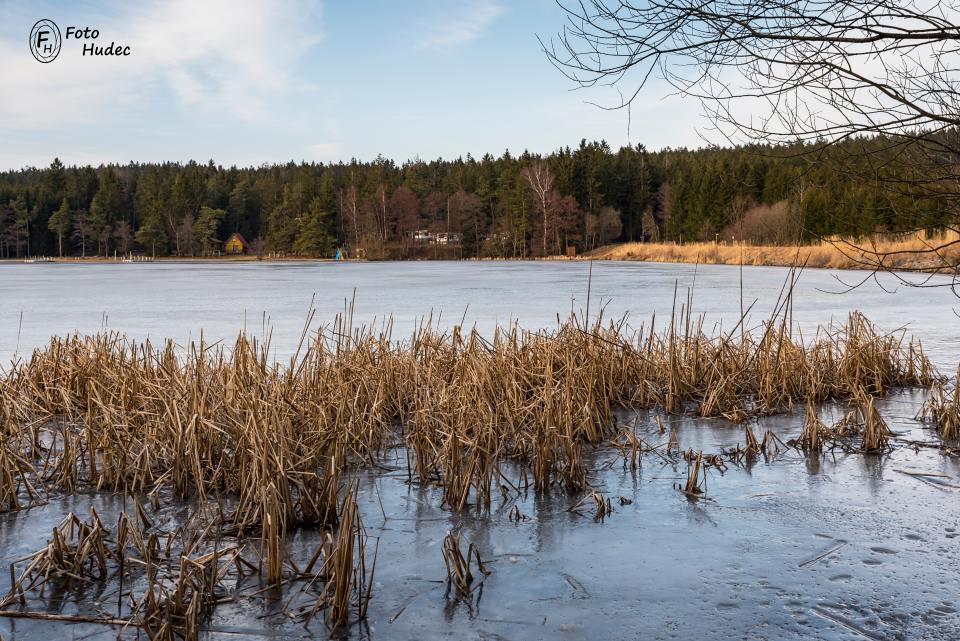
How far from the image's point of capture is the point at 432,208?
71.8 metres

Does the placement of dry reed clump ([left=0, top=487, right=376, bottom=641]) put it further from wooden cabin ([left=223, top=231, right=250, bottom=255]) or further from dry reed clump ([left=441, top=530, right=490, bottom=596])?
wooden cabin ([left=223, top=231, right=250, bottom=255])

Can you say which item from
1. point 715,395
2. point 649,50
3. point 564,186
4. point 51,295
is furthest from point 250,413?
point 564,186

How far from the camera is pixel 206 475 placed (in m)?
4.51

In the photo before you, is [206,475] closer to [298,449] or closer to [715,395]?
[298,449]

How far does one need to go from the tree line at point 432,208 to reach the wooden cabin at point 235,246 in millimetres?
2430

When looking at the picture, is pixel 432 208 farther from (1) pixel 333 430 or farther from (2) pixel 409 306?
(1) pixel 333 430

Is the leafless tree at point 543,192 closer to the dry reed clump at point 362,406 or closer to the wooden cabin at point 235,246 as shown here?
the wooden cabin at point 235,246

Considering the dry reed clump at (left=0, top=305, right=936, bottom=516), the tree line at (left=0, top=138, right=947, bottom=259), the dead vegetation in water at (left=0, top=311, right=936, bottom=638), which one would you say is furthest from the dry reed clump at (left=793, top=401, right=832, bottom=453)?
the tree line at (left=0, top=138, right=947, bottom=259)

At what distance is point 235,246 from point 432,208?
90.1 ft

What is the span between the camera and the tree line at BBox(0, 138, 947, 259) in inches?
2397

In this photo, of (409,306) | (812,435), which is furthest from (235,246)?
(812,435)

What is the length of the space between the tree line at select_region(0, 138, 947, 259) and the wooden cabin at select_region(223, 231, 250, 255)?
2430 millimetres

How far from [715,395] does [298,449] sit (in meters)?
3.45

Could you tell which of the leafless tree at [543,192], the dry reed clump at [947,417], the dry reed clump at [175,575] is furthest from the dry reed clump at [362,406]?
the leafless tree at [543,192]
